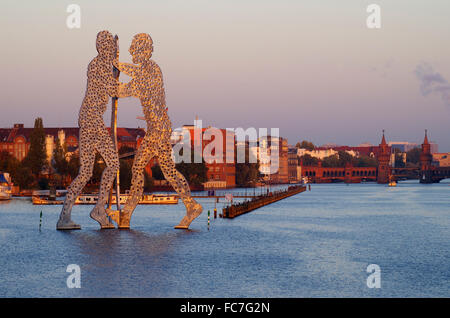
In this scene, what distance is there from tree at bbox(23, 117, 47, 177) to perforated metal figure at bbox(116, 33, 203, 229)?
6506 cm

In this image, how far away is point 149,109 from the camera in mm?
40656

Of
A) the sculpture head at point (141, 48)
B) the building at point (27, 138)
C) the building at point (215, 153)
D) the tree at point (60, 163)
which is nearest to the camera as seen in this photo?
the sculpture head at point (141, 48)

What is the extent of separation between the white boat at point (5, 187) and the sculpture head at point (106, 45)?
5669cm

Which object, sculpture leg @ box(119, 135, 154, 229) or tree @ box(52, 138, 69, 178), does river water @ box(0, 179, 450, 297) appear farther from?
tree @ box(52, 138, 69, 178)

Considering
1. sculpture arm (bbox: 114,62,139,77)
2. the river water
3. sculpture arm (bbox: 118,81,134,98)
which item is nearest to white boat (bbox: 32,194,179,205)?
the river water

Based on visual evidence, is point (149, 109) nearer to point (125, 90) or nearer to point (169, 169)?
point (125, 90)

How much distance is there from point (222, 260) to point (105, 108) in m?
11.8

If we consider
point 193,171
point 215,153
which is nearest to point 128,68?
point 193,171

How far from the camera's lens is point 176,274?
2966 centimetres

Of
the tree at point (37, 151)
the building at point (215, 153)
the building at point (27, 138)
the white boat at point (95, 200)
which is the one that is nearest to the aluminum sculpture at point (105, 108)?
the white boat at point (95, 200)

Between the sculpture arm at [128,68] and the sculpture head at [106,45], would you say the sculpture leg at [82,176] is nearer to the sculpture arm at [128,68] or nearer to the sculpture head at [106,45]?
the sculpture arm at [128,68]

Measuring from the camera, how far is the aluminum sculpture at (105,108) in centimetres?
4003

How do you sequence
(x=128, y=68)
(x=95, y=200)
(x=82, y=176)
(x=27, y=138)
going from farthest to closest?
1. (x=27, y=138)
2. (x=95, y=200)
3. (x=82, y=176)
4. (x=128, y=68)
